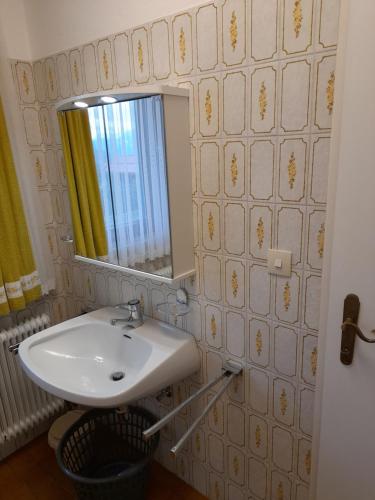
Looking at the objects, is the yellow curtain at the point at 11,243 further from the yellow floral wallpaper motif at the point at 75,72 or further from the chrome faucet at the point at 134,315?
the chrome faucet at the point at 134,315

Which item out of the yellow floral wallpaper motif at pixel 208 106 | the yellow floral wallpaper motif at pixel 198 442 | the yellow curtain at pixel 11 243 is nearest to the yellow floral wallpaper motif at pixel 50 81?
the yellow curtain at pixel 11 243

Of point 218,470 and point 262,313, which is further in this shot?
point 218,470

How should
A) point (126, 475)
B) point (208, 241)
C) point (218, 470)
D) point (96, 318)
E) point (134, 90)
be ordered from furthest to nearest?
point (96, 318) < point (218, 470) < point (126, 475) < point (208, 241) < point (134, 90)

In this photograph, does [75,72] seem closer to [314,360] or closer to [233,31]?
[233,31]

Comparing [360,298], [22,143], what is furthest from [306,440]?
[22,143]

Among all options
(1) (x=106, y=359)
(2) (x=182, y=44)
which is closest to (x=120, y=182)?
(2) (x=182, y=44)

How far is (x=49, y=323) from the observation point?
190 centimetres

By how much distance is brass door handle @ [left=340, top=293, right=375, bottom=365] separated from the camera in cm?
102

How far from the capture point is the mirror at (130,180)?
1.23 m

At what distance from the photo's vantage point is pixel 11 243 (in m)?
1.66

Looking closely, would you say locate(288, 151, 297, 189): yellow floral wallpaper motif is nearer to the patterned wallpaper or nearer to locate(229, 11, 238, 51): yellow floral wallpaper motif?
the patterned wallpaper

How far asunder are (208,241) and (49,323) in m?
1.10

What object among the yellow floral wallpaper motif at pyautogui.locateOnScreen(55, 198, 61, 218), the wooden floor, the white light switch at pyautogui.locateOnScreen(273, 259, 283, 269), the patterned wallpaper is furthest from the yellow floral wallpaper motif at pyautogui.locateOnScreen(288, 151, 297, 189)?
the wooden floor

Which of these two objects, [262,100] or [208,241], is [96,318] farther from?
[262,100]
